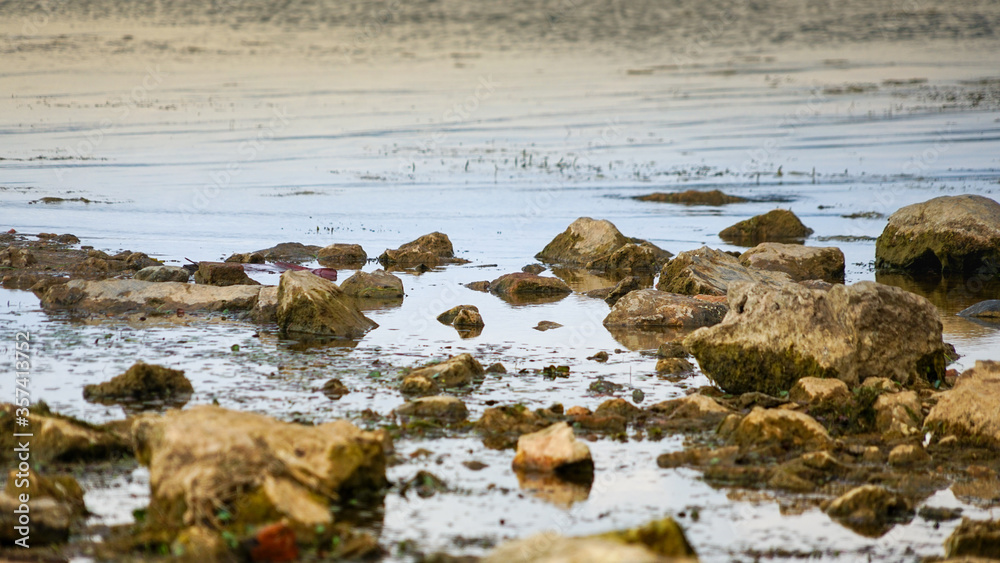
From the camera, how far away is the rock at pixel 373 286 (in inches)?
631

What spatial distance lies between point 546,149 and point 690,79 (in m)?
24.2

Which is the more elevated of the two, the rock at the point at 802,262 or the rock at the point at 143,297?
the rock at the point at 143,297

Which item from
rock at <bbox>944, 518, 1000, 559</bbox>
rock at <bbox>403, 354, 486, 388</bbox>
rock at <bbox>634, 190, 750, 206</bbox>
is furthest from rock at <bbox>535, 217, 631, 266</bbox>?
rock at <bbox>944, 518, 1000, 559</bbox>

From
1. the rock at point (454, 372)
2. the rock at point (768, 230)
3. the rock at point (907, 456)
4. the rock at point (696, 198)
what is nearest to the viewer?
the rock at point (907, 456)

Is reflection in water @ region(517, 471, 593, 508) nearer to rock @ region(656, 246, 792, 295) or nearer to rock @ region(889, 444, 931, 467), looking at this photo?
rock @ region(889, 444, 931, 467)

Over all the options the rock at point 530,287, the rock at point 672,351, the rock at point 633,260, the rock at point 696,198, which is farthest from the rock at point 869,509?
the rock at point 696,198

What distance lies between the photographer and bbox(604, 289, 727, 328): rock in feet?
46.5

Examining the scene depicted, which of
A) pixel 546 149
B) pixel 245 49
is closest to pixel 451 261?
pixel 546 149

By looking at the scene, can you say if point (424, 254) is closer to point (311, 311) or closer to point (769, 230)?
point (311, 311)

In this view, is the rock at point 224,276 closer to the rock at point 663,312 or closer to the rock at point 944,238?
the rock at point 663,312

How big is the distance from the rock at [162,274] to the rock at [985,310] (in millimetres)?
10970

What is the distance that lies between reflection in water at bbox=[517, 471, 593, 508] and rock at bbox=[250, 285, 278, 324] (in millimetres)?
6361

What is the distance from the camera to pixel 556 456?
8148 millimetres

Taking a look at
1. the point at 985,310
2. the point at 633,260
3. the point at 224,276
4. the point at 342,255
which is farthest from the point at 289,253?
the point at 985,310
